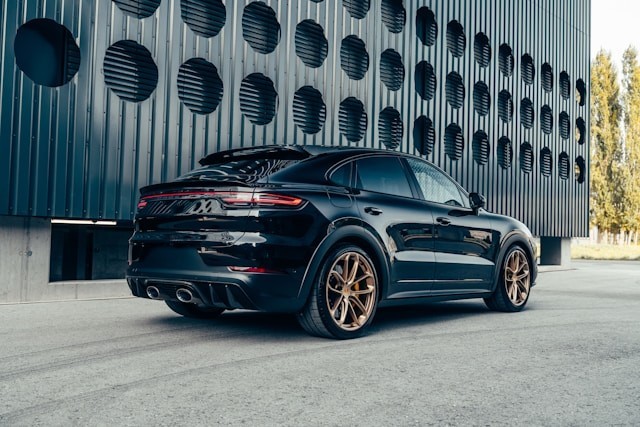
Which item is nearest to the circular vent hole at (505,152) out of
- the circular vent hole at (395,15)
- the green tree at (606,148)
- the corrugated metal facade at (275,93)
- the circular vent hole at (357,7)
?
the corrugated metal facade at (275,93)

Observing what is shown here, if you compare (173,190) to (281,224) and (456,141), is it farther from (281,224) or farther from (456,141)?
(456,141)

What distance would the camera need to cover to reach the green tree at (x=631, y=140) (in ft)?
151

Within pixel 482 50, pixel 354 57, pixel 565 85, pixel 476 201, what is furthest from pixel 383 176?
pixel 565 85

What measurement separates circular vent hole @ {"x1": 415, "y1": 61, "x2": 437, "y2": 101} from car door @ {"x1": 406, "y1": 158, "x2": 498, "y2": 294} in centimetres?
864

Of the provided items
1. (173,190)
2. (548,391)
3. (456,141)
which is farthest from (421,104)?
(548,391)

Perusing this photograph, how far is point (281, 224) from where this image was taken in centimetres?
505

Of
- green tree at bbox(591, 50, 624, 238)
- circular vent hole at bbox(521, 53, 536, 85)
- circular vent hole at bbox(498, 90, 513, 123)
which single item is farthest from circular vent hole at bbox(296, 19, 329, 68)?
green tree at bbox(591, 50, 624, 238)

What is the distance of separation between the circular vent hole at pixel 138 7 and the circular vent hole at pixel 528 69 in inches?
487

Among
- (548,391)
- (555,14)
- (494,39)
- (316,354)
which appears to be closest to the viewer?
(548,391)

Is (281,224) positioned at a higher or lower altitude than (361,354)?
higher

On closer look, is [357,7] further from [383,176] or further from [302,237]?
[302,237]

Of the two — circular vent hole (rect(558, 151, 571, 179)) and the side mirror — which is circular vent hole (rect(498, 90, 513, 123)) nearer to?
circular vent hole (rect(558, 151, 571, 179))

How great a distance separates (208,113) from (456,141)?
7544mm

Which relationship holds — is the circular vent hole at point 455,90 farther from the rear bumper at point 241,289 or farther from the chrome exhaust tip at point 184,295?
the chrome exhaust tip at point 184,295
